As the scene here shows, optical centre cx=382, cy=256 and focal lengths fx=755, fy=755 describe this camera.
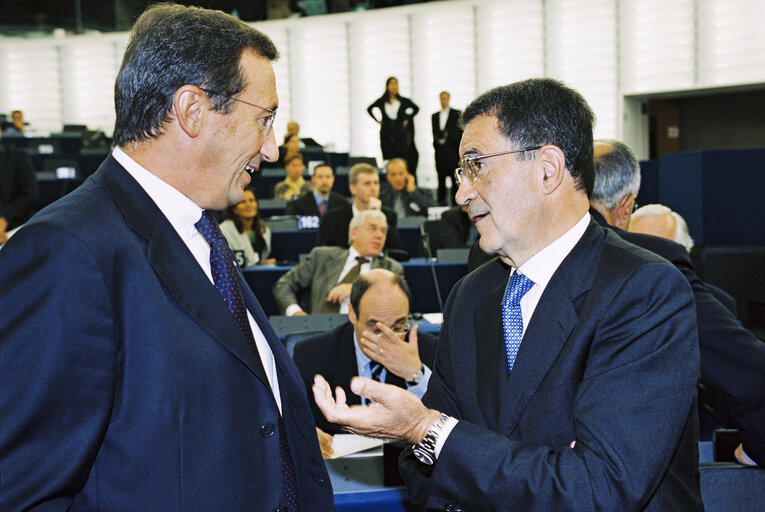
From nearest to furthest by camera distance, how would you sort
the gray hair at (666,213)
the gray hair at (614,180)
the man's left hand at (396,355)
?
the gray hair at (614,180) → the man's left hand at (396,355) → the gray hair at (666,213)

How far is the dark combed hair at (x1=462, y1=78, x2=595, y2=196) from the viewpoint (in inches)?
55.0

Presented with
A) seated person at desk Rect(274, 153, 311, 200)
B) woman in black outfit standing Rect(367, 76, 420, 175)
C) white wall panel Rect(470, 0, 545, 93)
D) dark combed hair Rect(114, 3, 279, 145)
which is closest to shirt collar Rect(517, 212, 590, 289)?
dark combed hair Rect(114, 3, 279, 145)

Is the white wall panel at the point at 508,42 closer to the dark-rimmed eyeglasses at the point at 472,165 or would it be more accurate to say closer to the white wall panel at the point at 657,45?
the white wall panel at the point at 657,45

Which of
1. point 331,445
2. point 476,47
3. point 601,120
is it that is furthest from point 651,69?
point 331,445

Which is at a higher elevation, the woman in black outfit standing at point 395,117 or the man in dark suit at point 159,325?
the woman in black outfit standing at point 395,117

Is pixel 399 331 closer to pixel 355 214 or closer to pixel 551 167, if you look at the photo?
pixel 551 167

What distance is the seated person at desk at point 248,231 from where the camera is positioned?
22.4ft

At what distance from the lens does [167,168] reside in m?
Result: 1.24

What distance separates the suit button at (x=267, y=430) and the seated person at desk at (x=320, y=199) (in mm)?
6794

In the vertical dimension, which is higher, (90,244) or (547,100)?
(547,100)

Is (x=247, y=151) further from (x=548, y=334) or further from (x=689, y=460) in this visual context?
(x=689, y=460)

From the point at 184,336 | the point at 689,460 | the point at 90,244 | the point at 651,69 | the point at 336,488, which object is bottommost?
the point at 336,488

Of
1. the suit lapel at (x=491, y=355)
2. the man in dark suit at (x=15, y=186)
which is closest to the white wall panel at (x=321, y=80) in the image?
the man in dark suit at (x=15, y=186)

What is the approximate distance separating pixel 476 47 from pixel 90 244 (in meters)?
14.1
